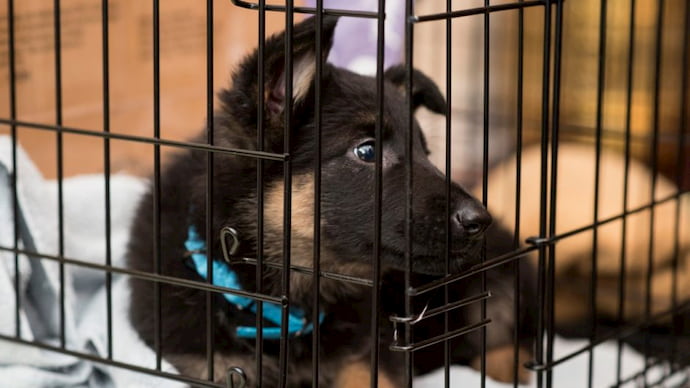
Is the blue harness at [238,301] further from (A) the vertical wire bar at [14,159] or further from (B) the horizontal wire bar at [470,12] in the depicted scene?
(B) the horizontal wire bar at [470,12]

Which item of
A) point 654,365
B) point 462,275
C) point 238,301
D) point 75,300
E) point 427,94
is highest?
point 427,94

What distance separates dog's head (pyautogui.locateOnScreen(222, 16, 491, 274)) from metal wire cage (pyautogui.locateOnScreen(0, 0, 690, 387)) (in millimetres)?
53

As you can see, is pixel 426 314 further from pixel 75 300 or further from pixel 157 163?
pixel 75 300

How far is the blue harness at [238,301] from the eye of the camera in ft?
6.59

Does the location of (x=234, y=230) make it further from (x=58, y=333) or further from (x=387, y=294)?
(x=58, y=333)

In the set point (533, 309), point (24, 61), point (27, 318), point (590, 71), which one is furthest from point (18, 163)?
point (590, 71)

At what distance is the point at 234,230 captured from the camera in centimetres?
182

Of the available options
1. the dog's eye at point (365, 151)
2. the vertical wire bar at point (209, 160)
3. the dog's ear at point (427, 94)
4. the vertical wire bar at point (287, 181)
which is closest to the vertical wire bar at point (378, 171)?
the vertical wire bar at point (287, 181)

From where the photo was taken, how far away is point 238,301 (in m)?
2.04

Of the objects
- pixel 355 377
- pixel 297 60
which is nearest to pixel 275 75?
pixel 297 60

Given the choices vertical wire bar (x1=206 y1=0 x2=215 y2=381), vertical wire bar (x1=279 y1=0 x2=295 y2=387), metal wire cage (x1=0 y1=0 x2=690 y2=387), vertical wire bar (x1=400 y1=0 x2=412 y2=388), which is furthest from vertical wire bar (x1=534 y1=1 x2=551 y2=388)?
vertical wire bar (x1=206 y1=0 x2=215 y2=381)

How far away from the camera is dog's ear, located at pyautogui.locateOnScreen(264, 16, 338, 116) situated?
1.73m

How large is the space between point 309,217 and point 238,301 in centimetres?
22

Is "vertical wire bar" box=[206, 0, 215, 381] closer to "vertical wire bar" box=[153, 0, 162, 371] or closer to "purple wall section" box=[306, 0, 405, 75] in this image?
"vertical wire bar" box=[153, 0, 162, 371]
